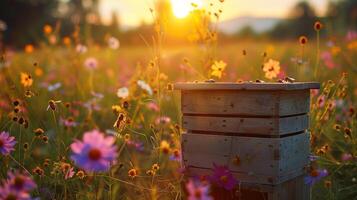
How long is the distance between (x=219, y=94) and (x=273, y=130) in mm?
260

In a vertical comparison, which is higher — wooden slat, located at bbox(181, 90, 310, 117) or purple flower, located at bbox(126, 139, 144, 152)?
wooden slat, located at bbox(181, 90, 310, 117)

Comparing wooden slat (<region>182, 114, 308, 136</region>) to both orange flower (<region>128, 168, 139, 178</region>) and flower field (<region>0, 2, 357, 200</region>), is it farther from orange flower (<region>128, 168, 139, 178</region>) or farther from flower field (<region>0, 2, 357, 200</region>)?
orange flower (<region>128, 168, 139, 178</region>)

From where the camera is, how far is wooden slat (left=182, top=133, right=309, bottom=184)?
5.97 feet

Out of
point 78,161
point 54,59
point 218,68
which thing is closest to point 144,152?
point 218,68

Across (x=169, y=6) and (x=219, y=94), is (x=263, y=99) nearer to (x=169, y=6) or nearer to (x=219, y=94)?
(x=219, y=94)

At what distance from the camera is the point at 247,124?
6.13 ft

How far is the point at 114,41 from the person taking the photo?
4191mm

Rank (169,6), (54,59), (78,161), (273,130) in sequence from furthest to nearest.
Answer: (54,59) < (169,6) < (273,130) < (78,161)

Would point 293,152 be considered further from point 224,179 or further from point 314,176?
point 224,179

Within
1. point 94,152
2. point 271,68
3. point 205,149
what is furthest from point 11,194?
point 271,68

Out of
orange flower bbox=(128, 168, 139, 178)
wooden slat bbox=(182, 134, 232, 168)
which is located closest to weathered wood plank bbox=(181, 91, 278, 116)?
wooden slat bbox=(182, 134, 232, 168)

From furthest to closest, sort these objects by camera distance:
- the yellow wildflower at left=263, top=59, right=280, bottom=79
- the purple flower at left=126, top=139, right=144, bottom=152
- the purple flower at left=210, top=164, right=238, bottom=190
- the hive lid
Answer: the yellow wildflower at left=263, top=59, right=280, bottom=79
the purple flower at left=126, top=139, right=144, bottom=152
the hive lid
the purple flower at left=210, top=164, right=238, bottom=190

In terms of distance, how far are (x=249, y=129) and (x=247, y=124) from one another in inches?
0.8

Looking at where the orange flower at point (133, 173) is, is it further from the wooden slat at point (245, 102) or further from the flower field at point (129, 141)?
the wooden slat at point (245, 102)
